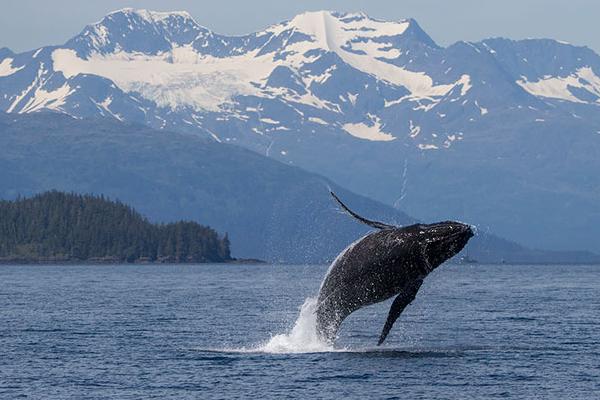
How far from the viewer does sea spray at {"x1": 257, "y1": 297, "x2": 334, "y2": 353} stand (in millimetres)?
54219

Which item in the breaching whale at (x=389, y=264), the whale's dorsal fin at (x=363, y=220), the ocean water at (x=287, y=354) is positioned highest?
the whale's dorsal fin at (x=363, y=220)

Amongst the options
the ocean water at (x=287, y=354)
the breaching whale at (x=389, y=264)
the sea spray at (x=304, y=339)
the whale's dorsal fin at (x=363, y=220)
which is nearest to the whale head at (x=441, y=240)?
the breaching whale at (x=389, y=264)

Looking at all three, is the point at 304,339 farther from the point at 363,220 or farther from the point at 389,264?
the point at 363,220

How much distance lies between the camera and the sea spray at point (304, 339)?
178 feet

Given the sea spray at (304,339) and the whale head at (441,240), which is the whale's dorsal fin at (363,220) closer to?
the whale head at (441,240)

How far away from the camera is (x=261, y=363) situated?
184ft

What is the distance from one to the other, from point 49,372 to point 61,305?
153ft

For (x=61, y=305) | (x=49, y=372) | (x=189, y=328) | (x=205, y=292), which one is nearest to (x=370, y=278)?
(x=49, y=372)

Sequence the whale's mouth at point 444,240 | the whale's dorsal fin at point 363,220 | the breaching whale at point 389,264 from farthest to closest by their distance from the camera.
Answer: the breaching whale at point 389,264
the whale's mouth at point 444,240
the whale's dorsal fin at point 363,220

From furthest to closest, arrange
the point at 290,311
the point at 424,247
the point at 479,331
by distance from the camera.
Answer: the point at 290,311, the point at 479,331, the point at 424,247

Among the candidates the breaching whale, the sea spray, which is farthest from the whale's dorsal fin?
the sea spray

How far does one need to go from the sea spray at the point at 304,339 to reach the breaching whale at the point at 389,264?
2.94m

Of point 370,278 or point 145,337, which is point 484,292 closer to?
point 145,337

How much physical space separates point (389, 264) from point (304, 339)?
37.1ft
